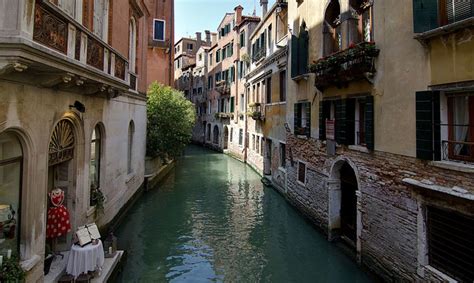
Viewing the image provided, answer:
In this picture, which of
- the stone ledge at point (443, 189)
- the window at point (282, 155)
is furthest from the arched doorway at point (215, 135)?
the stone ledge at point (443, 189)

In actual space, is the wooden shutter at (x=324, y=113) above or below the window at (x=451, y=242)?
above

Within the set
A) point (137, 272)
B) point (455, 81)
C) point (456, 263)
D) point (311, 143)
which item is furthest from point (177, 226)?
point (455, 81)

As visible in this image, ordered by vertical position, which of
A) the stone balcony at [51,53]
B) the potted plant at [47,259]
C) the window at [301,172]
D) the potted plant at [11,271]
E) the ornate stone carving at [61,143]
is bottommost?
the potted plant at [47,259]

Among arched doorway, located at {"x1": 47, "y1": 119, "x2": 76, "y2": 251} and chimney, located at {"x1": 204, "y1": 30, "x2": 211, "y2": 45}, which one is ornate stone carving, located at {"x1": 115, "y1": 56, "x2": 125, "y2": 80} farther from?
chimney, located at {"x1": 204, "y1": 30, "x2": 211, "y2": 45}

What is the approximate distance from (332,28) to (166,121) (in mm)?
9819

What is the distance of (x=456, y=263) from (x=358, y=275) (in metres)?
2.44

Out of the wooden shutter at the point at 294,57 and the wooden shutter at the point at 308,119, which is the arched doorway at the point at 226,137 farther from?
the wooden shutter at the point at 308,119

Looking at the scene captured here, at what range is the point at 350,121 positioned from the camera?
8.49 metres

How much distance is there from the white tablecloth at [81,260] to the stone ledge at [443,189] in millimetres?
5765

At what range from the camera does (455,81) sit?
5.04 metres

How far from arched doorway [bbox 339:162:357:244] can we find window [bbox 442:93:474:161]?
11.7 feet

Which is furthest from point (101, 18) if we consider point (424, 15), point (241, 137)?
point (241, 137)

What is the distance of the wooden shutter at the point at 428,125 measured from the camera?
549 centimetres

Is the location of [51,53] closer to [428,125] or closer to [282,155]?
[428,125]
